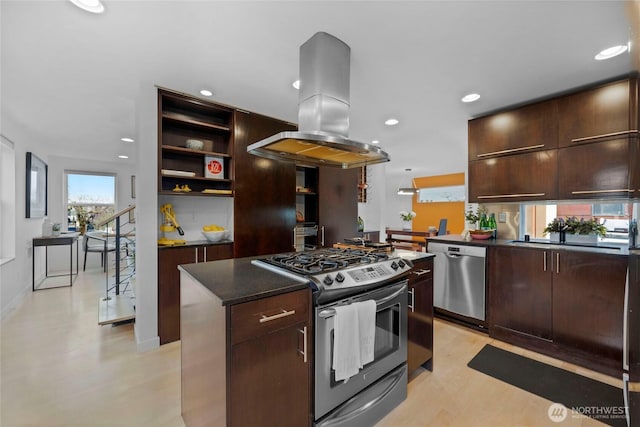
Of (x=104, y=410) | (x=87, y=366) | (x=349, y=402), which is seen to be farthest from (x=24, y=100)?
(x=349, y=402)

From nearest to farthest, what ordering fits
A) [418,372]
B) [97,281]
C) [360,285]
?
[360,285] < [418,372] < [97,281]

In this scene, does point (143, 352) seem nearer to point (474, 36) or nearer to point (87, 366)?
point (87, 366)

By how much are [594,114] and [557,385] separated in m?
2.30

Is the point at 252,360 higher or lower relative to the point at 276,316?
lower

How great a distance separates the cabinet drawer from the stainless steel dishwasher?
217cm

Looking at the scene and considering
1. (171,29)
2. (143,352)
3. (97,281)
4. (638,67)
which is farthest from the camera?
(97,281)

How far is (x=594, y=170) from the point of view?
2.42 meters

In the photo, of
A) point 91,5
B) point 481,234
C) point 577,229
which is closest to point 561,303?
point 577,229

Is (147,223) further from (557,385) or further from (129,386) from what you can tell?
(557,385)

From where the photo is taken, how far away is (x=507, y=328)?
8.91 feet

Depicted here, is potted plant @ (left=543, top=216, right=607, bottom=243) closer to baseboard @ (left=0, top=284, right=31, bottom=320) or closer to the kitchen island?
the kitchen island

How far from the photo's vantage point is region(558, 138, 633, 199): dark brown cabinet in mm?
2309

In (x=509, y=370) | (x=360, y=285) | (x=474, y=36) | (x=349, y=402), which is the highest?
(x=474, y=36)

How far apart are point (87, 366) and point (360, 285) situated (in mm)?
2409
